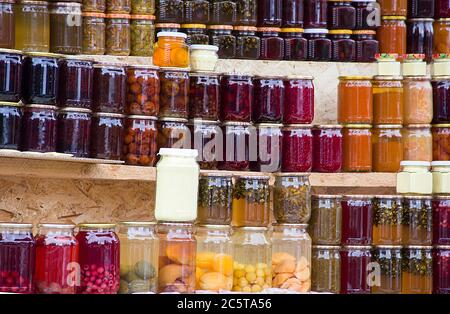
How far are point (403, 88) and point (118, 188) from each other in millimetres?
1491

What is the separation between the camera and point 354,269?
5.77 meters

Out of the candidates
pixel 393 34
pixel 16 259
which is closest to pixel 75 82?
pixel 16 259

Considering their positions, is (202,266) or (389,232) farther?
(389,232)

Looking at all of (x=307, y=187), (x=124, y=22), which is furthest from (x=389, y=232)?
(x=124, y=22)

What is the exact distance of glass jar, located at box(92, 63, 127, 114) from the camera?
5516 mm

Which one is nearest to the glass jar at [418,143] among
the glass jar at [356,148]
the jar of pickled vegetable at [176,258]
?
the glass jar at [356,148]

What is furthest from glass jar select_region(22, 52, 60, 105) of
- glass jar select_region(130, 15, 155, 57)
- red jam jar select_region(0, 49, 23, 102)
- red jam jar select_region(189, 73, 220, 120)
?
glass jar select_region(130, 15, 155, 57)

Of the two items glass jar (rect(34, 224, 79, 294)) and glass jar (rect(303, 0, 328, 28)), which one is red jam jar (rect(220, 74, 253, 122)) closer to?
glass jar (rect(303, 0, 328, 28))

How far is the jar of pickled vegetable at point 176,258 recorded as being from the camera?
491cm

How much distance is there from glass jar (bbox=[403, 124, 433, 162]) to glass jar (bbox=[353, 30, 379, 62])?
21.7 inches

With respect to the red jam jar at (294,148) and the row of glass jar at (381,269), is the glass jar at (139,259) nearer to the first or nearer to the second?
the row of glass jar at (381,269)

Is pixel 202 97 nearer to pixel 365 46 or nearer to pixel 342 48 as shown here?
pixel 342 48

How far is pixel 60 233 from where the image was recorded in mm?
4695

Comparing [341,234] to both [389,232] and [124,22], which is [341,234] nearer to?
[389,232]
